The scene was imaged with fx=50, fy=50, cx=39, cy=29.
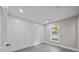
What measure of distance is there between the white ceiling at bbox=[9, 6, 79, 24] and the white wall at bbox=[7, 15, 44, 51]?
0.10m

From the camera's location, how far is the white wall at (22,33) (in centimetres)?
80

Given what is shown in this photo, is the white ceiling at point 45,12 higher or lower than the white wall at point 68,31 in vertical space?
higher

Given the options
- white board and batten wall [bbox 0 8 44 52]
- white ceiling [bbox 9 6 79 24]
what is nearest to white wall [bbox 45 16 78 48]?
white ceiling [bbox 9 6 79 24]

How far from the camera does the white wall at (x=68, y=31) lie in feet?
2.82

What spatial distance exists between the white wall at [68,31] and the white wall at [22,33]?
0.58 feet

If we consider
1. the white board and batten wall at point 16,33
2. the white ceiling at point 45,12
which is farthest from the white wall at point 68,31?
the white board and batten wall at point 16,33

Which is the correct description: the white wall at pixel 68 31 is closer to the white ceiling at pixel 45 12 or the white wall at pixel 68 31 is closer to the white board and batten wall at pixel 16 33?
the white ceiling at pixel 45 12

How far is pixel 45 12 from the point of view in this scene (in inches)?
35.4

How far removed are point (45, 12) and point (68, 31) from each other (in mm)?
547

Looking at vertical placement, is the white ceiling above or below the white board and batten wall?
above

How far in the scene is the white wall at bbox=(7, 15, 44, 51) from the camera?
80 cm

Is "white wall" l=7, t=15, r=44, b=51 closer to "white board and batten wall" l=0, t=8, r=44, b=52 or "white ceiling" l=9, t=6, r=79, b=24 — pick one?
"white board and batten wall" l=0, t=8, r=44, b=52

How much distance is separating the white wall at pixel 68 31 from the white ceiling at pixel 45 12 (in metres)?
0.09

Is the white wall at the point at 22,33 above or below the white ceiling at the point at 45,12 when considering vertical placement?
below
